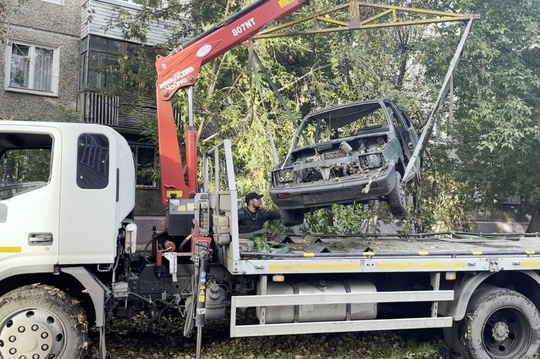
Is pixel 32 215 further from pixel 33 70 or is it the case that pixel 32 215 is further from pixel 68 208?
pixel 33 70

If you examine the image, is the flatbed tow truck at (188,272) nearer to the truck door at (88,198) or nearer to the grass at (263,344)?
the truck door at (88,198)

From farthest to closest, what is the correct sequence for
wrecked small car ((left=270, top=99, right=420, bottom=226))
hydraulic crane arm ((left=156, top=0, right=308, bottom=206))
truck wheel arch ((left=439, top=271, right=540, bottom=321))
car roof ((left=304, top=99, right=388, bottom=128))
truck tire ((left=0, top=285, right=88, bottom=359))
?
car roof ((left=304, top=99, right=388, bottom=128)) < hydraulic crane arm ((left=156, top=0, right=308, bottom=206)) < wrecked small car ((left=270, top=99, right=420, bottom=226)) < truck wheel arch ((left=439, top=271, right=540, bottom=321)) < truck tire ((left=0, top=285, right=88, bottom=359))

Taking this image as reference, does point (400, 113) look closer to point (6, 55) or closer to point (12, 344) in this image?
point (12, 344)

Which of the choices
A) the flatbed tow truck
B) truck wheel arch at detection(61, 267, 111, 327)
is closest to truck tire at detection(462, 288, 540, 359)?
the flatbed tow truck

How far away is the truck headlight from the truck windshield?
10.3 feet

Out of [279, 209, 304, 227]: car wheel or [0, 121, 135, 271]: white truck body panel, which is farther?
[279, 209, 304, 227]: car wheel

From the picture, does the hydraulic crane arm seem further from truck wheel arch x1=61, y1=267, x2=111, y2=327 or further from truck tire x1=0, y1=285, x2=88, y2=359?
truck tire x1=0, y1=285, x2=88, y2=359

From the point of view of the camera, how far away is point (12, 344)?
484 cm

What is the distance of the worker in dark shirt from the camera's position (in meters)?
7.22

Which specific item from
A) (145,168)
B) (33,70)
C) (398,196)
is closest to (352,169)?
(398,196)

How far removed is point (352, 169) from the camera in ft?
22.1

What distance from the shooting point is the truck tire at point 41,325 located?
4855mm

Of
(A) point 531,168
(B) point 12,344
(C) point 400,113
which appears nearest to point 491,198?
(A) point 531,168

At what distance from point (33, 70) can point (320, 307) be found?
13773mm
